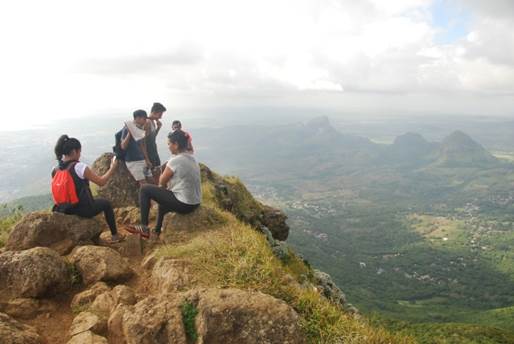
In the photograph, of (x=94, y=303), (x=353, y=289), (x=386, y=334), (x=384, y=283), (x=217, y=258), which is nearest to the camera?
(x=386, y=334)

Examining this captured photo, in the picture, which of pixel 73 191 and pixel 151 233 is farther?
pixel 151 233

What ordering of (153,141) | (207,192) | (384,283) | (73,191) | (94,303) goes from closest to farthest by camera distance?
(94,303)
(73,191)
(153,141)
(207,192)
(384,283)

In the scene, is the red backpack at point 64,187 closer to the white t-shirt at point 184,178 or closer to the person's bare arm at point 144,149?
the white t-shirt at point 184,178

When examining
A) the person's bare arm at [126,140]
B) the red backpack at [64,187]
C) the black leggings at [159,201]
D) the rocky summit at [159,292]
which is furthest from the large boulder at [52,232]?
the person's bare arm at [126,140]

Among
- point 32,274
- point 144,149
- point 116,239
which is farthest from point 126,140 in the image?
point 32,274

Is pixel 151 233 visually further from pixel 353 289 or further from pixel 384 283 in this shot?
pixel 384 283

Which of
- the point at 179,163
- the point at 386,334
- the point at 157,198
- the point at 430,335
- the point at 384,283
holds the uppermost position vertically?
the point at 179,163

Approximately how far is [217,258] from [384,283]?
183471mm

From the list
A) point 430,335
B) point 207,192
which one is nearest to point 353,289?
point 430,335

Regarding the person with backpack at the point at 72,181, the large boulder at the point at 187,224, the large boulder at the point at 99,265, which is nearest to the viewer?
the large boulder at the point at 99,265

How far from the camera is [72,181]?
1041cm

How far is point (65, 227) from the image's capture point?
35.3ft

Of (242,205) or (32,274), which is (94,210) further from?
(242,205)

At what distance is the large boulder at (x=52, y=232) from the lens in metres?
10.3
